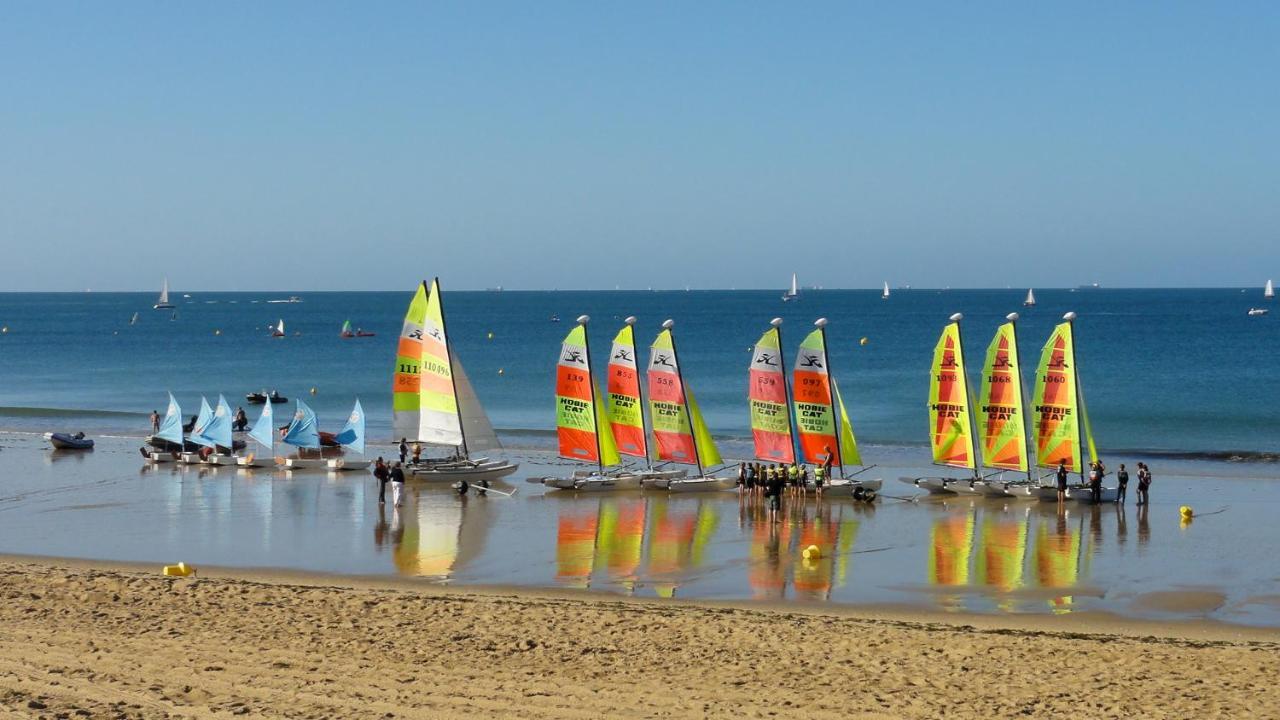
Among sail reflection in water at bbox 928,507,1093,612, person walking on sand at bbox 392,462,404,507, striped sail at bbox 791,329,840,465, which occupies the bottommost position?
sail reflection in water at bbox 928,507,1093,612

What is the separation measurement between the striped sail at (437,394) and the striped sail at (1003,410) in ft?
54.2

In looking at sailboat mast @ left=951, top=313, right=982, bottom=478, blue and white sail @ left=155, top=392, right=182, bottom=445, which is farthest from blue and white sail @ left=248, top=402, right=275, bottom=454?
sailboat mast @ left=951, top=313, right=982, bottom=478

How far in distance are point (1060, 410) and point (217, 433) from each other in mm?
28838

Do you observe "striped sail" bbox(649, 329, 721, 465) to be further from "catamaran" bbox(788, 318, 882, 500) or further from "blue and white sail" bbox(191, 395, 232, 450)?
"blue and white sail" bbox(191, 395, 232, 450)

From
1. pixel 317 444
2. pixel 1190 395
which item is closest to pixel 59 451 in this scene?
pixel 317 444

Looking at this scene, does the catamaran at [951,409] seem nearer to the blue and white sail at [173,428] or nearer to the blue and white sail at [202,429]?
the blue and white sail at [202,429]

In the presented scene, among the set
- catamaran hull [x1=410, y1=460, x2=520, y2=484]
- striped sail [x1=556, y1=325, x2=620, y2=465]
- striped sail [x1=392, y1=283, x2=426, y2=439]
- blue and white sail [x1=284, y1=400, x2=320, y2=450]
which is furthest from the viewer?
blue and white sail [x1=284, y1=400, x2=320, y2=450]

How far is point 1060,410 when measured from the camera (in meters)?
40.6

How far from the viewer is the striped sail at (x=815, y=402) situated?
42.5 meters

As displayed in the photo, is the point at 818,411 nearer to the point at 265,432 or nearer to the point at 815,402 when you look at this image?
the point at 815,402

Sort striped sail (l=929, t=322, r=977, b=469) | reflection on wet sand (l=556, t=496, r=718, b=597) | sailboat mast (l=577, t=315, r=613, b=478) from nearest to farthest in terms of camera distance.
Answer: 1. reflection on wet sand (l=556, t=496, r=718, b=597)
2. striped sail (l=929, t=322, r=977, b=469)
3. sailboat mast (l=577, t=315, r=613, b=478)

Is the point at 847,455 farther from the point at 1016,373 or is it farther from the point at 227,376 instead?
the point at 227,376

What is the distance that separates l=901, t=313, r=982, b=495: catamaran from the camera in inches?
1646

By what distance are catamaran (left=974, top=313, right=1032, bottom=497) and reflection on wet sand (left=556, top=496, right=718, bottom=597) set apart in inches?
351
